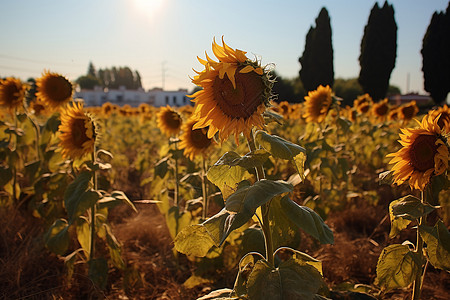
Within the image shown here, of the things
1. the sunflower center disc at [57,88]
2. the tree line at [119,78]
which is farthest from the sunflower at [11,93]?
the tree line at [119,78]

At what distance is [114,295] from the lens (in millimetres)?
2453

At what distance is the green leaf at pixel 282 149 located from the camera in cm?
133

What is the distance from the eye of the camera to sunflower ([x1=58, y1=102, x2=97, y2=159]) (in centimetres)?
244

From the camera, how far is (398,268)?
5.49 ft

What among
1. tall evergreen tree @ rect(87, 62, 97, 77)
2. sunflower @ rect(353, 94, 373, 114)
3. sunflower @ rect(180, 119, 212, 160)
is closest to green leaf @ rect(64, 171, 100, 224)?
sunflower @ rect(180, 119, 212, 160)

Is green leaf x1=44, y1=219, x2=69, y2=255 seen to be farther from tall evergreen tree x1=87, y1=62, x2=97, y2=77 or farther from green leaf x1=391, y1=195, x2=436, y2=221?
tall evergreen tree x1=87, y1=62, x2=97, y2=77

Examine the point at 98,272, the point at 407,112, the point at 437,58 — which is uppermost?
the point at 437,58

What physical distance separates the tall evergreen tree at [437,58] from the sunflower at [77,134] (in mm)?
14139

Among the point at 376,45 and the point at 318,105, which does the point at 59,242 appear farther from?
the point at 376,45

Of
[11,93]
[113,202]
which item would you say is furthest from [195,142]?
[11,93]

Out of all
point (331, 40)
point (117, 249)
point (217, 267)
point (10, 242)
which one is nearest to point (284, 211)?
point (217, 267)

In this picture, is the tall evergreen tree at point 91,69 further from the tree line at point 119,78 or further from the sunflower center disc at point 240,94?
the sunflower center disc at point 240,94

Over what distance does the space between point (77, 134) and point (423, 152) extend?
215cm

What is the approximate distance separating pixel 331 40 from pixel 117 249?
1008cm
